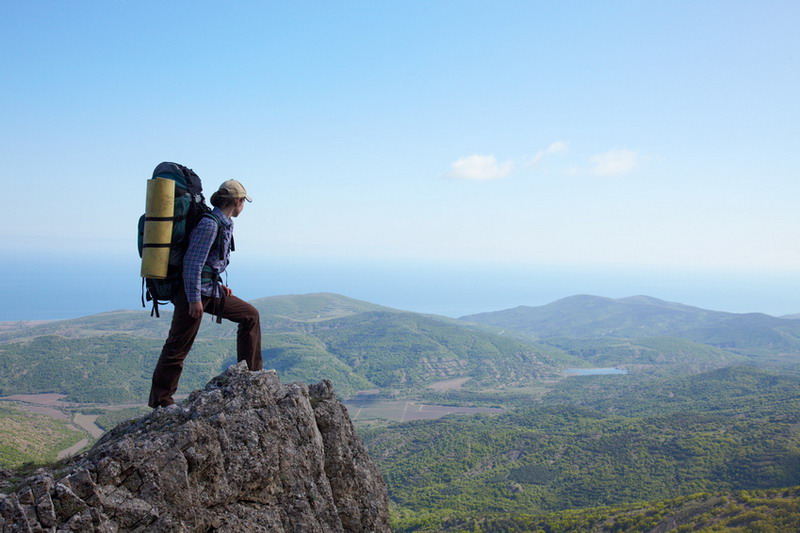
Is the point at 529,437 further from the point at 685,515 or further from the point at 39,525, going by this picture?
the point at 39,525

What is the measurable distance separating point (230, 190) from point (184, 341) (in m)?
2.27

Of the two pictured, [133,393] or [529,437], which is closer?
[529,437]

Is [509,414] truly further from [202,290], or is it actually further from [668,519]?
[202,290]

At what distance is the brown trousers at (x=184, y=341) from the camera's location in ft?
23.4

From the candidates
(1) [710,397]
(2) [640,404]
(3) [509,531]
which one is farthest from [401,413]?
(3) [509,531]

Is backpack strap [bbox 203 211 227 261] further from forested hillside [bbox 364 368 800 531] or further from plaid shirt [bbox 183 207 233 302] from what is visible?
forested hillside [bbox 364 368 800 531]

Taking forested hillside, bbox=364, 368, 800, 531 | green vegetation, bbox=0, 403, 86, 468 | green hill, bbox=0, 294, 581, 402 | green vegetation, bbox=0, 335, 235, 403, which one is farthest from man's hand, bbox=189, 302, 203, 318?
green hill, bbox=0, 294, 581, 402

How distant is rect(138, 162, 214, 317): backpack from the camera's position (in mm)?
6898

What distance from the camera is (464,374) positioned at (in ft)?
582

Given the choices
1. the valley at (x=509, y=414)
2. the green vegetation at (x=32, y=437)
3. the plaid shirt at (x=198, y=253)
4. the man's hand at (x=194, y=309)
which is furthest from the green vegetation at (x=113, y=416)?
the plaid shirt at (x=198, y=253)

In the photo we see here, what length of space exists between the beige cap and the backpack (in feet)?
1.03

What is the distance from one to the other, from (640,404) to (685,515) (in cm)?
8749

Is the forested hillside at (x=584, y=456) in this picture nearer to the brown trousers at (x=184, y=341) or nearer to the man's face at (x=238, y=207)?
the brown trousers at (x=184, y=341)

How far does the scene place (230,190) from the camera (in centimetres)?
742
